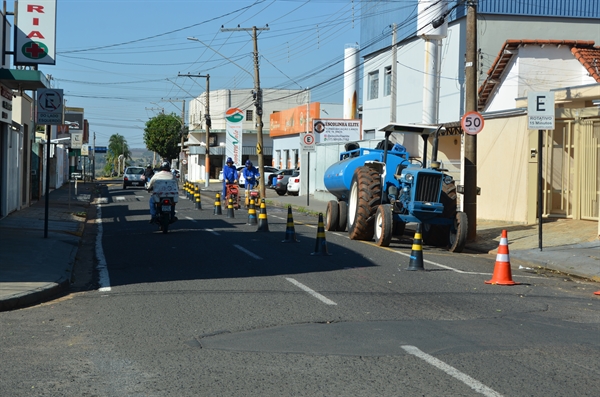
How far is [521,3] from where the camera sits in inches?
1337

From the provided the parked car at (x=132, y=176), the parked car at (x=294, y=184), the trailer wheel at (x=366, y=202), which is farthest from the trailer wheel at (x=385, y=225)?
the parked car at (x=132, y=176)

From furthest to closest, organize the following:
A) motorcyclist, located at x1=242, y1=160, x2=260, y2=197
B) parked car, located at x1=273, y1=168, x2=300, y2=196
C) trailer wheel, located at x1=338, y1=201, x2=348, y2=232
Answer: parked car, located at x1=273, y1=168, x2=300, y2=196 < motorcyclist, located at x1=242, y1=160, x2=260, y2=197 < trailer wheel, located at x1=338, y1=201, x2=348, y2=232

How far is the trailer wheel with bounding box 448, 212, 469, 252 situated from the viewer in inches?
649

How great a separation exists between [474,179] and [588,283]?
6.44m

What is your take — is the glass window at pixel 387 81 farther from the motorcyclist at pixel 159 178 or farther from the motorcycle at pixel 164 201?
the motorcycle at pixel 164 201

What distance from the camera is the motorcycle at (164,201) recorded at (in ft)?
62.2

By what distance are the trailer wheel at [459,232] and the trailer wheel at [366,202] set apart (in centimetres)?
187

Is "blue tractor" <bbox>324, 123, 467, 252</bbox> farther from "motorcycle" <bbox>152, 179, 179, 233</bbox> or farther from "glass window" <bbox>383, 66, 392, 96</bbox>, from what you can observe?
"glass window" <bbox>383, 66, 392, 96</bbox>

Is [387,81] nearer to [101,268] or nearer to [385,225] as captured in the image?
[385,225]

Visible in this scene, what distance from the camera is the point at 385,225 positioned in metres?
16.4

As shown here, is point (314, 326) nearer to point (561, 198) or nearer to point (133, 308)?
point (133, 308)

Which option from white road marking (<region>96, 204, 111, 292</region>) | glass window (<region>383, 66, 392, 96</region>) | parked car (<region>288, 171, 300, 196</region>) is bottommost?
white road marking (<region>96, 204, 111, 292</region>)

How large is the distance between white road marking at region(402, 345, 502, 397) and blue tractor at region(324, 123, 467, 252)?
9.20 m

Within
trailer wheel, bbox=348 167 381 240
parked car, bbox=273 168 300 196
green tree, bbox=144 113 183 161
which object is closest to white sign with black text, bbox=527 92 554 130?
trailer wheel, bbox=348 167 381 240
